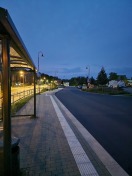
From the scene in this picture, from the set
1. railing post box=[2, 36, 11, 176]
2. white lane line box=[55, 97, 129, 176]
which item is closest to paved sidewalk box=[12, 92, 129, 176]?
white lane line box=[55, 97, 129, 176]

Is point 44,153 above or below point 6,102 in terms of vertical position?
below

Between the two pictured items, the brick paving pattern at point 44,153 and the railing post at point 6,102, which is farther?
the brick paving pattern at point 44,153

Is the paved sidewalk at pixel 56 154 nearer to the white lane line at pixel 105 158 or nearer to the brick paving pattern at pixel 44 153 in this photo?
the brick paving pattern at pixel 44 153

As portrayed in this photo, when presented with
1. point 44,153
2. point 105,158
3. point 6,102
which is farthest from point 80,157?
point 6,102

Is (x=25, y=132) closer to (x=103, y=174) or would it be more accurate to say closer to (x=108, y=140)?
(x=108, y=140)

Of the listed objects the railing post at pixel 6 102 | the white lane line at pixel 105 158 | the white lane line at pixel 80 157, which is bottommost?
the white lane line at pixel 105 158

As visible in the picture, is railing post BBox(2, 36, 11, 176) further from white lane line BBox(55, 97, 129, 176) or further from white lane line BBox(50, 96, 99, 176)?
white lane line BBox(55, 97, 129, 176)

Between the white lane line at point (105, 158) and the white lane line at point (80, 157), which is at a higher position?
the white lane line at point (80, 157)

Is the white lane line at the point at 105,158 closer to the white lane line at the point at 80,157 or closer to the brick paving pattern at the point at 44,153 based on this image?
the white lane line at the point at 80,157

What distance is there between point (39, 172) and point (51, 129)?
3.91 m

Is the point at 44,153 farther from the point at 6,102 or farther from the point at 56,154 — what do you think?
the point at 6,102

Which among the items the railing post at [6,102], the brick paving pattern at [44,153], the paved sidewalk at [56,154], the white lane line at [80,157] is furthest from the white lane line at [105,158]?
the railing post at [6,102]

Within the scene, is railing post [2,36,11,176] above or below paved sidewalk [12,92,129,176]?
above

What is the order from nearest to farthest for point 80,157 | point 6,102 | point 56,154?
point 6,102 → point 80,157 → point 56,154
